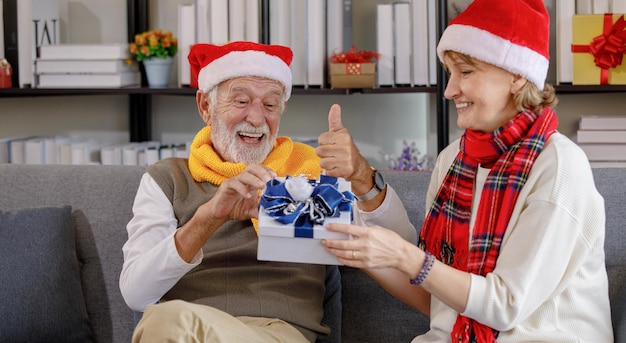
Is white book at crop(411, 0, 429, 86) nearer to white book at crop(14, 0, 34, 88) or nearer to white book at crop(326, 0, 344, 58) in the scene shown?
white book at crop(326, 0, 344, 58)

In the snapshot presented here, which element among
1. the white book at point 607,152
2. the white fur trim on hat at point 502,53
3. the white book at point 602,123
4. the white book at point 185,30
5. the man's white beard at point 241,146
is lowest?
the white book at point 607,152

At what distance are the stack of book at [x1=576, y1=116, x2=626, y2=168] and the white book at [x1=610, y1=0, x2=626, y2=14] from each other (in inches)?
14.2

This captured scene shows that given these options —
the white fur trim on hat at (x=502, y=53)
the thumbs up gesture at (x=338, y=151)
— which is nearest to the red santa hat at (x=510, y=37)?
the white fur trim on hat at (x=502, y=53)

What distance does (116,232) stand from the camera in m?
2.31

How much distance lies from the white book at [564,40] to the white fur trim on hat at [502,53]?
53.3 inches

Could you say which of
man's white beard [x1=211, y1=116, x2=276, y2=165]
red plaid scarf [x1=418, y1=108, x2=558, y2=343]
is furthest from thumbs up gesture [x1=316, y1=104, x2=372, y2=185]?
man's white beard [x1=211, y1=116, x2=276, y2=165]

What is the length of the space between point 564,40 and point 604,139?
1.20 ft

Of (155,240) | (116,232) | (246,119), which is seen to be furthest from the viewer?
(116,232)

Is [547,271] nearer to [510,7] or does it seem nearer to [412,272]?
[412,272]

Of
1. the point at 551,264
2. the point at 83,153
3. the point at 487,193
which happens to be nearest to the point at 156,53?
the point at 83,153

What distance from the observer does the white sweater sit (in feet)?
5.37

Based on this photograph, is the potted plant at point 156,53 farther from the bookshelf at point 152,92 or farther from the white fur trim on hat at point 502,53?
the white fur trim on hat at point 502,53

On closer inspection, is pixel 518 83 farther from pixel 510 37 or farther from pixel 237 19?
pixel 237 19

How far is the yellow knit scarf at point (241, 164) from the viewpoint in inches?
85.2
